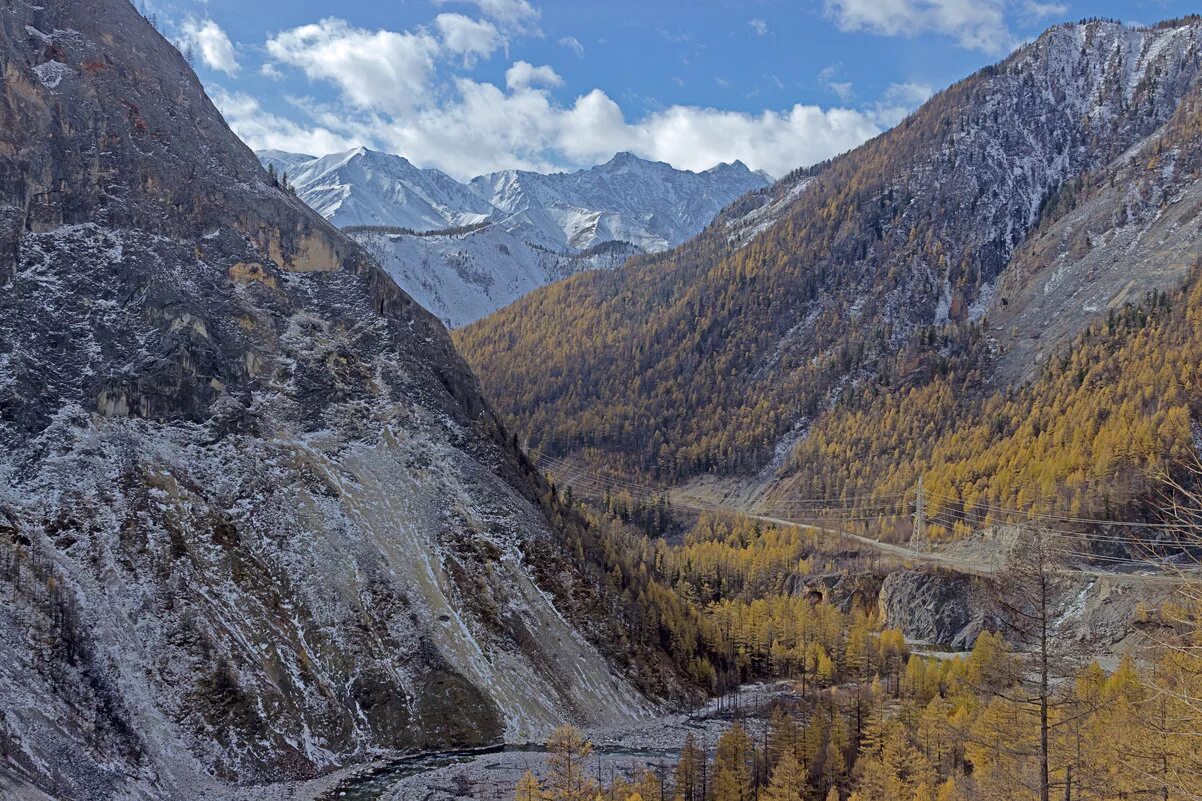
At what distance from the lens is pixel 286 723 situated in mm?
66438

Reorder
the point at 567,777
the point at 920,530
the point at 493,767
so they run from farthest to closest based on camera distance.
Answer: the point at 920,530 → the point at 493,767 → the point at 567,777

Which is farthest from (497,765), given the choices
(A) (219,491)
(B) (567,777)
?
(A) (219,491)

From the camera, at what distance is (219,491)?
79500 millimetres

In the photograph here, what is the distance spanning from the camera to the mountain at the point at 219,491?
63.0 m

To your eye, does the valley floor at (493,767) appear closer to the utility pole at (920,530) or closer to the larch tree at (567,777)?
the larch tree at (567,777)

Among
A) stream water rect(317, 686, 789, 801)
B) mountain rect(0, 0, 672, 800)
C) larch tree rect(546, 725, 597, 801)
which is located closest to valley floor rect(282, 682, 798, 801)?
stream water rect(317, 686, 789, 801)

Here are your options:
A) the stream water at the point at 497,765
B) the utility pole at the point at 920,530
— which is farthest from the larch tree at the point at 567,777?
the utility pole at the point at 920,530

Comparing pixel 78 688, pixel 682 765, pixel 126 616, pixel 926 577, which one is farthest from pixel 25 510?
pixel 926 577

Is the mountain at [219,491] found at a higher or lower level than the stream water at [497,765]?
higher

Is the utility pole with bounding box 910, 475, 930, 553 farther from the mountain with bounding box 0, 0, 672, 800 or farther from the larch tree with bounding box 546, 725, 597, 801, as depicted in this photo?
the larch tree with bounding box 546, 725, 597, 801

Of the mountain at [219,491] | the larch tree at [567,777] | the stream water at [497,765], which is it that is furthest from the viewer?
the mountain at [219,491]

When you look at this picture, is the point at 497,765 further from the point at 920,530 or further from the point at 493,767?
the point at 920,530

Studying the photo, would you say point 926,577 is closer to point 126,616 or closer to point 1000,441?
point 1000,441

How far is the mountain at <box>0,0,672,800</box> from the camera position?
63.0 meters
